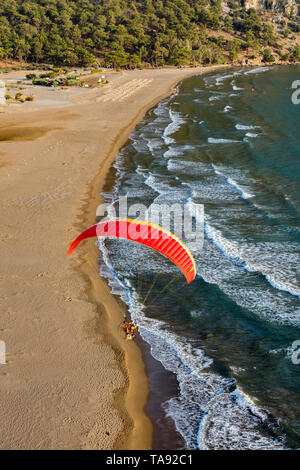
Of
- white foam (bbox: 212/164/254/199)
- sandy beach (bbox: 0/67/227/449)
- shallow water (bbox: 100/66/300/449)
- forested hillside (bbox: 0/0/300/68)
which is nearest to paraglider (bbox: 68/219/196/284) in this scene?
shallow water (bbox: 100/66/300/449)

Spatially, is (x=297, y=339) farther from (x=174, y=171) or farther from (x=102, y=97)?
(x=102, y=97)

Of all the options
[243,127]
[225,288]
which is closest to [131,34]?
[243,127]

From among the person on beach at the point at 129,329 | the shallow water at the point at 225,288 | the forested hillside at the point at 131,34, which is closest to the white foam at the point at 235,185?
the shallow water at the point at 225,288

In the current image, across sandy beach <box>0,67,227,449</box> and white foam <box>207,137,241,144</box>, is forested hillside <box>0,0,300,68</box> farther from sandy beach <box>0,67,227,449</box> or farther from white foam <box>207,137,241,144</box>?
sandy beach <box>0,67,227,449</box>

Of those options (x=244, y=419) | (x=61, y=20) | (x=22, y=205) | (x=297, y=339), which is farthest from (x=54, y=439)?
(x=61, y=20)

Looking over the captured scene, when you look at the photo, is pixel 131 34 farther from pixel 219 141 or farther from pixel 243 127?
pixel 219 141

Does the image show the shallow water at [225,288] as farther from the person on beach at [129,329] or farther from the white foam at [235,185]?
the person on beach at [129,329]
